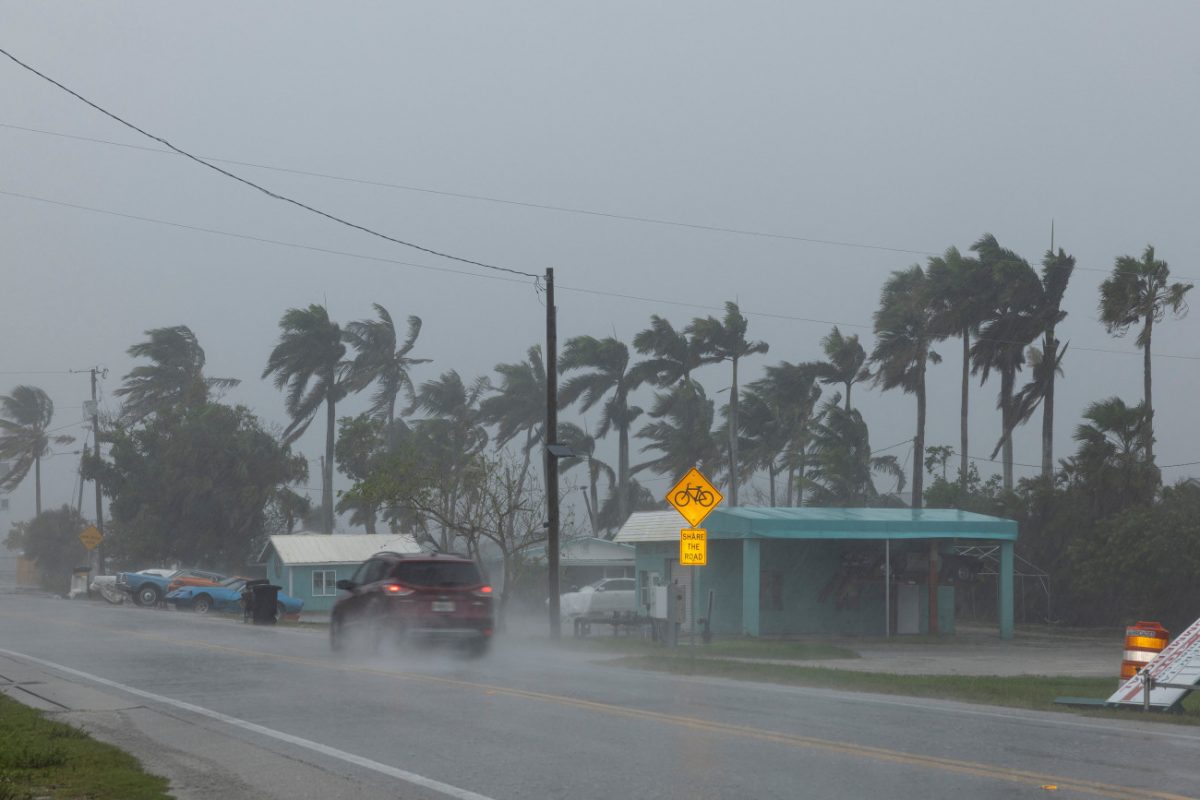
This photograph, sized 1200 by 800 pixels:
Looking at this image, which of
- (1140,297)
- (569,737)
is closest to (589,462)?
(1140,297)

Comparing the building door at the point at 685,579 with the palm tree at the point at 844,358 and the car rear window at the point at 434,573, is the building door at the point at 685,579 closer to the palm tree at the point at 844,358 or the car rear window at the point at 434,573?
the car rear window at the point at 434,573

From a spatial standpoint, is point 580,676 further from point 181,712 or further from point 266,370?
point 266,370

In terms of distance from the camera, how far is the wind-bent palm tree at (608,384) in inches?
2970

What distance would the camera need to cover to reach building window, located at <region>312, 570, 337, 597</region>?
5906 cm

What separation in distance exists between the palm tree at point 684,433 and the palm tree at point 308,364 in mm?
18164

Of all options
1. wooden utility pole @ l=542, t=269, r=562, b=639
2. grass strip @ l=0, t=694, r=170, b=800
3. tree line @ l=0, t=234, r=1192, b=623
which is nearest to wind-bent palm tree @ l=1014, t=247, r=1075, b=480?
tree line @ l=0, t=234, r=1192, b=623

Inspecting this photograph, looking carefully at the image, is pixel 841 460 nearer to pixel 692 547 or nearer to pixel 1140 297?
pixel 1140 297

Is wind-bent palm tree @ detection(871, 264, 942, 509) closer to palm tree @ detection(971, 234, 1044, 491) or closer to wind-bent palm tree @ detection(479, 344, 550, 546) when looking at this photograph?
palm tree @ detection(971, 234, 1044, 491)

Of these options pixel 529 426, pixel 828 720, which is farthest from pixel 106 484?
pixel 828 720

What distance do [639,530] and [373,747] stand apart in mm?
28636

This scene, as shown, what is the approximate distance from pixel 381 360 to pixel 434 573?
187 feet

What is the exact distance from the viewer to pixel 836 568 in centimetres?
3953

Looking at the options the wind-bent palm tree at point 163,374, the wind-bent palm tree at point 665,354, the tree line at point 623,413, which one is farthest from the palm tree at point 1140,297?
the wind-bent palm tree at point 163,374

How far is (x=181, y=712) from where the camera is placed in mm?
14758
